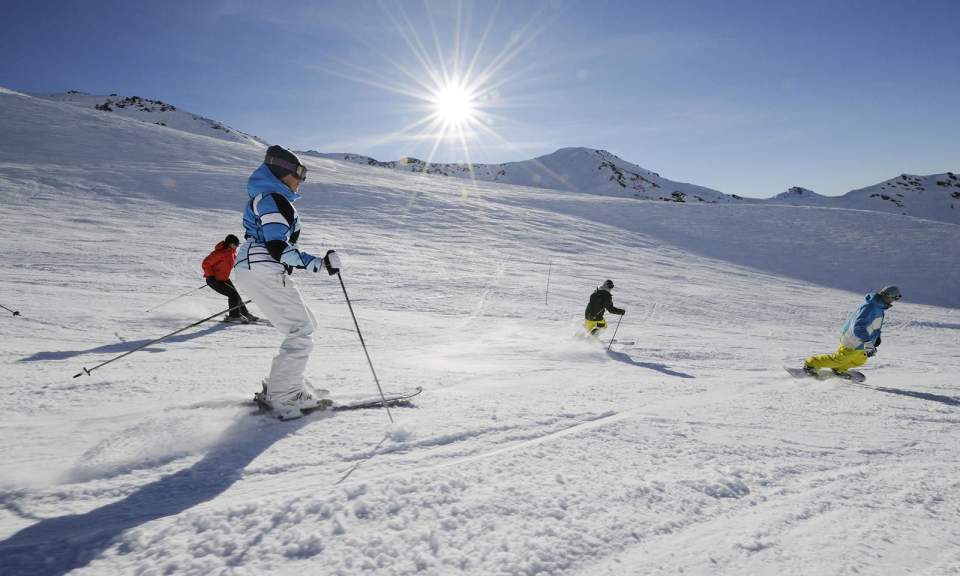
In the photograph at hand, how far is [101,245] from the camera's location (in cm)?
1431

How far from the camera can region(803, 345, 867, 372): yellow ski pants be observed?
757 centimetres

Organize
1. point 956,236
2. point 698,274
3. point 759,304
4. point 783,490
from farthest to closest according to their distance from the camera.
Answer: point 956,236 → point 698,274 → point 759,304 → point 783,490

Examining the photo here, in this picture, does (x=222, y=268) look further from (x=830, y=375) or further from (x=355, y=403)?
(x=830, y=375)

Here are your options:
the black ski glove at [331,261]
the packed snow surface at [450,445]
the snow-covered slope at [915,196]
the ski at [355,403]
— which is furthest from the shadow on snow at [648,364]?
the snow-covered slope at [915,196]

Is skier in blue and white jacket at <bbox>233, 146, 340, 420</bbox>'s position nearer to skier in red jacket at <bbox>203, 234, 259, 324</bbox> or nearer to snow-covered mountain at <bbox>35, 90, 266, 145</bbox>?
skier in red jacket at <bbox>203, 234, 259, 324</bbox>

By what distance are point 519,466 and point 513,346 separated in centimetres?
519

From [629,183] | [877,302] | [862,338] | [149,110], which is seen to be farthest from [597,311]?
[629,183]

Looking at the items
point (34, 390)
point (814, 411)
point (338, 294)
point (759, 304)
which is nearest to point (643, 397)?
point (814, 411)

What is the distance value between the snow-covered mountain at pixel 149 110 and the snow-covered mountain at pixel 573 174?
1434 inches

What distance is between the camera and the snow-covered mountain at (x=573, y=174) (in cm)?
14388

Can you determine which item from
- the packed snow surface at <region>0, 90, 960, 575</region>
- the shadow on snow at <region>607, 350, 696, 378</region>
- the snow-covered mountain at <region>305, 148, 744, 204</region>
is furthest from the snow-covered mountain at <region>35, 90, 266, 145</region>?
the shadow on snow at <region>607, 350, 696, 378</region>

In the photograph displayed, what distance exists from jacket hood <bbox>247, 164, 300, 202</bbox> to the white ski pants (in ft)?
2.06

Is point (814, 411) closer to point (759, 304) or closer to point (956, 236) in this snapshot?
point (759, 304)

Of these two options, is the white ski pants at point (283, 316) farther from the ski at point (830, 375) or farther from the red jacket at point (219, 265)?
the ski at point (830, 375)
